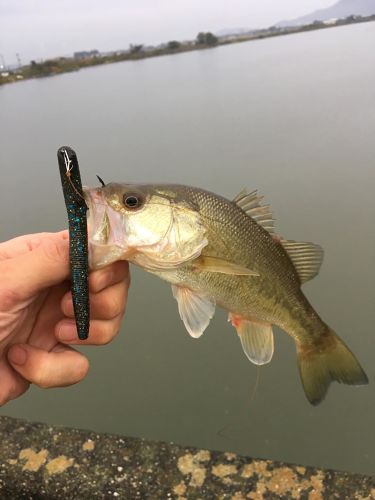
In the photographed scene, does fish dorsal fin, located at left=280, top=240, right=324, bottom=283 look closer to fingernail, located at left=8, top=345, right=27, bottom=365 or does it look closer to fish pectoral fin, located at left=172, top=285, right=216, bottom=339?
fish pectoral fin, located at left=172, top=285, right=216, bottom=339

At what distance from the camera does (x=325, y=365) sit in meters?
1.72

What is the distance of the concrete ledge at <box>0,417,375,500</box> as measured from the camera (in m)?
1.74

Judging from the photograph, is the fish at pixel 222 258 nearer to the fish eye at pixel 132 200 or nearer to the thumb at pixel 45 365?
the fish eye at pixel 132 200

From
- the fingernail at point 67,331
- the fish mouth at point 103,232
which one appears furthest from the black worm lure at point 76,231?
the fingernail at point 67,331

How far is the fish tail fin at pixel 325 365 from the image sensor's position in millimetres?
1704

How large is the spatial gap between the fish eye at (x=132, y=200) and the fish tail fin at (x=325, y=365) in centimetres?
77

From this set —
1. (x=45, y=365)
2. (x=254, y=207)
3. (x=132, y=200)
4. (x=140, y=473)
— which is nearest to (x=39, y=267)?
(x=132, y=200)

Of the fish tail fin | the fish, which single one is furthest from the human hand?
the fish tail fin

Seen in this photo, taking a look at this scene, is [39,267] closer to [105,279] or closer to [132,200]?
[105,279]

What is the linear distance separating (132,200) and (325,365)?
35.1 inches

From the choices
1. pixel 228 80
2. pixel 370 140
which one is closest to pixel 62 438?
pixel 370 140

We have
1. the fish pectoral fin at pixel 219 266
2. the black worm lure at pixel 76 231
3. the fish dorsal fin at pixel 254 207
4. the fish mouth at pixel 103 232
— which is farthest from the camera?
the fish dorsal fin at pixel 254 207

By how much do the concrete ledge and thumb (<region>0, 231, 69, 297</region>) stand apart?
81cm

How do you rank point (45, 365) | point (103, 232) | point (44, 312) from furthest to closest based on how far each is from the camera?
point (44, 312), point (45, 365), point (103, 232)
